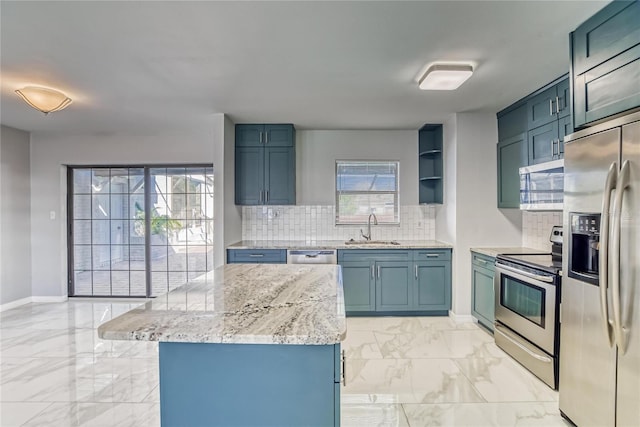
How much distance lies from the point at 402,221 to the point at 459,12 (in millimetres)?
3134

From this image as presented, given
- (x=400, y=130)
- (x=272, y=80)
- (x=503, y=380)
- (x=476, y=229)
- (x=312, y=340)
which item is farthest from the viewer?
(x=400, y=130)

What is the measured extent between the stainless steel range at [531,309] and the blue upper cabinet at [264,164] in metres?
2.59

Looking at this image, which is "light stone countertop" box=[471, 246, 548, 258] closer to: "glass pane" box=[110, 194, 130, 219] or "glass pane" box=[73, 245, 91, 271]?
"glass pane" box=[110, 194, 130, 219]

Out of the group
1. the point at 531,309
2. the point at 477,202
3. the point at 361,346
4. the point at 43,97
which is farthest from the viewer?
the point at 477,202

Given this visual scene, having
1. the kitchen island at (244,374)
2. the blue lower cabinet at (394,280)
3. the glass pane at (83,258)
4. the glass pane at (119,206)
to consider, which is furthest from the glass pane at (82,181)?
the kitchen island at (244,374)

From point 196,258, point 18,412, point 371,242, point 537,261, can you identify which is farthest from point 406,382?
point 196,258

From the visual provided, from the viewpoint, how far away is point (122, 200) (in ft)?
17.0

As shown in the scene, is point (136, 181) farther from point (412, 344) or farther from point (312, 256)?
point (412, 344)

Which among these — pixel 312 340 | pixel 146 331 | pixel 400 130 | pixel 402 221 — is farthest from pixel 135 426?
pixel 400 130

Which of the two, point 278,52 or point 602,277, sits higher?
point 278,52

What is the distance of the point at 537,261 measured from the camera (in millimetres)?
2805

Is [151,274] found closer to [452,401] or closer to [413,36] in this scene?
[452,401]

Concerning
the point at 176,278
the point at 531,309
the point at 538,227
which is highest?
the point at 538,227

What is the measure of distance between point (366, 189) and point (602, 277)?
10.6 feet
